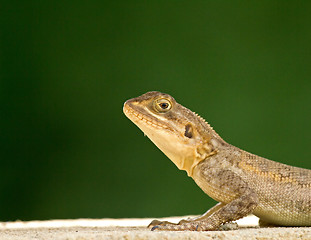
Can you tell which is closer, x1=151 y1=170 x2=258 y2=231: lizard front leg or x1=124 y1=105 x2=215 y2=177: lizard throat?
x1=151 y1=170 x2=258 y2=231: lizard front leg

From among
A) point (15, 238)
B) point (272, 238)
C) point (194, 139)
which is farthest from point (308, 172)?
point (15, 238)

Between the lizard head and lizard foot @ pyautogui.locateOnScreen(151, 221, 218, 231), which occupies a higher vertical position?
the lizard head

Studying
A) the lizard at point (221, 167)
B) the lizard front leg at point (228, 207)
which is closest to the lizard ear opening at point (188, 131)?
the lizard at point (221, 167)

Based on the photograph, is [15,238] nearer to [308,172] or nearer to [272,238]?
[272,238]

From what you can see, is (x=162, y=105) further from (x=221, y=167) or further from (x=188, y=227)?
(x=188, y=227)

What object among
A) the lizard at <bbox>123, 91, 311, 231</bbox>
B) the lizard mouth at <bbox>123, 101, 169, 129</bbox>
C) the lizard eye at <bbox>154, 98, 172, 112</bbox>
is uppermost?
the lizard eye at <bbox>154, 98, 172, 112</bbox>

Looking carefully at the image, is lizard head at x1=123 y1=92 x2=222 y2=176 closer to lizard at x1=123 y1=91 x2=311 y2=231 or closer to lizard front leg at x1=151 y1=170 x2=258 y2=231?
lizard at x1=123 y1=91 x2=311 y2=231

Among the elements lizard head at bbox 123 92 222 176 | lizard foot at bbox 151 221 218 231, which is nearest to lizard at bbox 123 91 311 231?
lizard head at bbox 123 92 222 176
